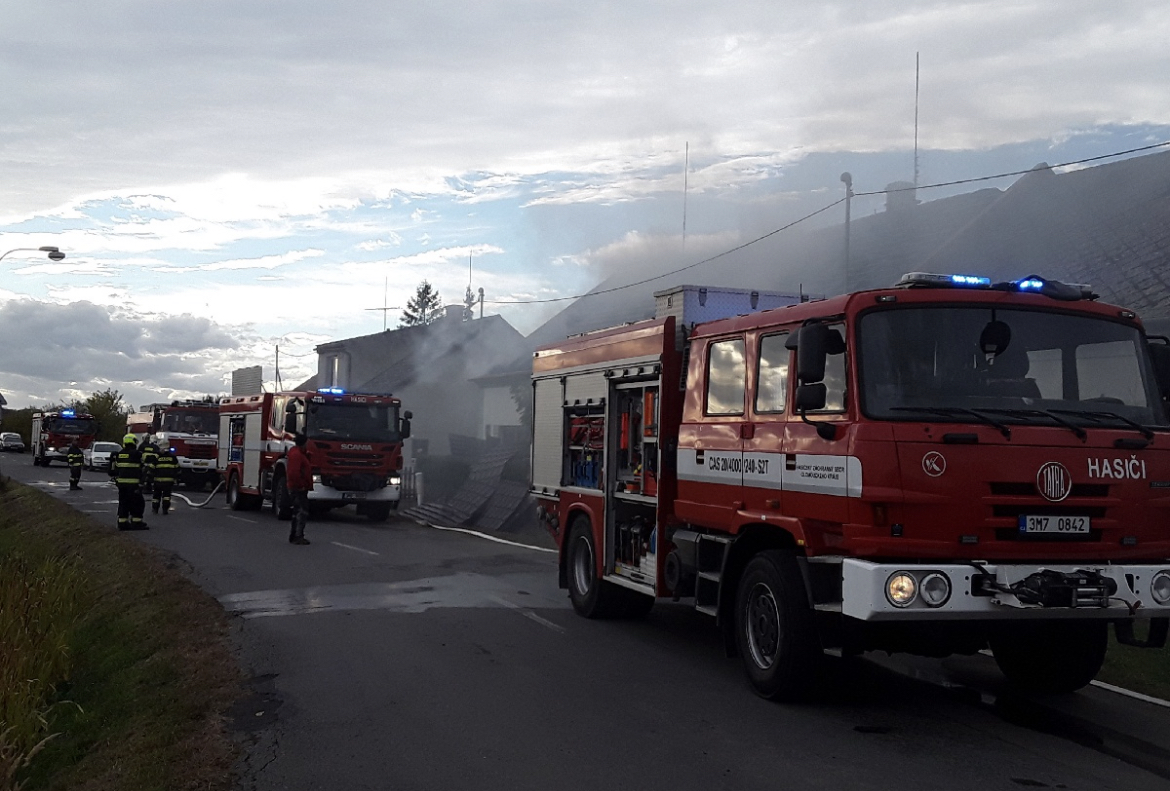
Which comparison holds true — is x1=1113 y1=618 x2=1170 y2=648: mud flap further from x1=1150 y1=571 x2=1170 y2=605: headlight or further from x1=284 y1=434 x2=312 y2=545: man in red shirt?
x1=284 y1=434 x2=312 y2=545: man in red shirt

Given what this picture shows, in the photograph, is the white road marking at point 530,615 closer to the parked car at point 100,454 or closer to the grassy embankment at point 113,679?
the grassy embankment at point 113,679

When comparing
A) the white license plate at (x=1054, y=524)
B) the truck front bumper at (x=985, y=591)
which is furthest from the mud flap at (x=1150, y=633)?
the white license plate at (x=1054, y=524)

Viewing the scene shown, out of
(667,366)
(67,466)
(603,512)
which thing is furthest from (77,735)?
(67,466)

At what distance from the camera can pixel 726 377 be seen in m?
8.23

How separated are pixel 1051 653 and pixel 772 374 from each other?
8.80 ft

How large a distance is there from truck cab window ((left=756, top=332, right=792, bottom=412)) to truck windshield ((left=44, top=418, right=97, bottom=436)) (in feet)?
174

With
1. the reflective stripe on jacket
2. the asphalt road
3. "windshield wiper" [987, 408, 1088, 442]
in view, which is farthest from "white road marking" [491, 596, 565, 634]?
the reflective stripe on jacket

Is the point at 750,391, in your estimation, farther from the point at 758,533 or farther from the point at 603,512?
the point at 603,512

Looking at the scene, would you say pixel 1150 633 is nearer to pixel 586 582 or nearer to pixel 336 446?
pixel 586 582

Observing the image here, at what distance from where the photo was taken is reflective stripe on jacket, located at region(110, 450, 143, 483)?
64.3 ft

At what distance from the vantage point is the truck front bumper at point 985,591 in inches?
239

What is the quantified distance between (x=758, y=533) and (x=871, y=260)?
2214 cm

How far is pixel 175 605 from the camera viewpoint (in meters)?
11.7

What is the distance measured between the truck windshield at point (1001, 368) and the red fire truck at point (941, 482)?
12mm
